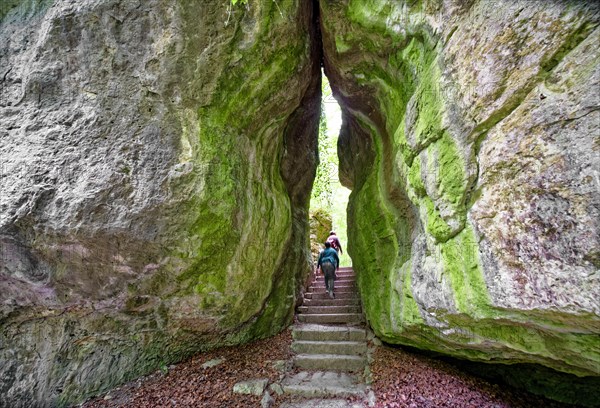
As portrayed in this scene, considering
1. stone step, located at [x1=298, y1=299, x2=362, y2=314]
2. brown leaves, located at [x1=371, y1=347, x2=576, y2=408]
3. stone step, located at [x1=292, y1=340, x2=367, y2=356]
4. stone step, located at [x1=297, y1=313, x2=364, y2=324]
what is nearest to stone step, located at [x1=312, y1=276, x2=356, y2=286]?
stone step, located at [x1=298, y1=299, x2=362, y2=314]

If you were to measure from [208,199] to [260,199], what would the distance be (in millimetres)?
1590

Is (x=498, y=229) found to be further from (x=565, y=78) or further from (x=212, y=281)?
(x=212, y=281)

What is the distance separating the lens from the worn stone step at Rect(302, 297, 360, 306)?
8.68 meters

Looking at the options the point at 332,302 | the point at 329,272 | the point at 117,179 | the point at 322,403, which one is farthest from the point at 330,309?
the point at 117,179

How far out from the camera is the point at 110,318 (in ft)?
16.9

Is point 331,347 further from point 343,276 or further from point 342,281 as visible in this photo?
point 343,276

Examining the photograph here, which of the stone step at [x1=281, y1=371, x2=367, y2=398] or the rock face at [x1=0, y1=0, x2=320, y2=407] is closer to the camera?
the rock face at [x1=0, y1=0, x2=320, y2=407]

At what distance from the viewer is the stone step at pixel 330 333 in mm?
7000

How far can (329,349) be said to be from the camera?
662cm

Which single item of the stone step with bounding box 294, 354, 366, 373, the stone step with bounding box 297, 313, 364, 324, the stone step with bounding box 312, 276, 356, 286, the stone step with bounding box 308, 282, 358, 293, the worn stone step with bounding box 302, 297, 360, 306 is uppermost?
the stone step with bounding box 312, 276, 356, 286

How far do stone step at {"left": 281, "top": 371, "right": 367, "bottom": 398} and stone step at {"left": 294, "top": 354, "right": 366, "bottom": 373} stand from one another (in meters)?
0.20

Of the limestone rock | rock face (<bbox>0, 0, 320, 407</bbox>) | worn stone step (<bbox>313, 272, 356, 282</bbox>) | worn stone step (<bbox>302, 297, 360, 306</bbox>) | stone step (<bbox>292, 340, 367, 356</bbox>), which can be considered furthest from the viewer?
worn stone step (<bbox>313, 272, 356, 282</bbox>)

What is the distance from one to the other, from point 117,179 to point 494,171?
204 inches

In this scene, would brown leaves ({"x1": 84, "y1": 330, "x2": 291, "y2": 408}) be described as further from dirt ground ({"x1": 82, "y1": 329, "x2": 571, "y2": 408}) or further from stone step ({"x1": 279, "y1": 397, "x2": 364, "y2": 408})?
stone step ({"x1": 279, "y1": 397, "x2": 364, "y2": 408})
